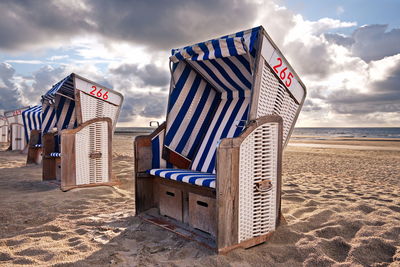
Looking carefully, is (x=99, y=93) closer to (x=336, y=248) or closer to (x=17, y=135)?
(x=336, y=248)

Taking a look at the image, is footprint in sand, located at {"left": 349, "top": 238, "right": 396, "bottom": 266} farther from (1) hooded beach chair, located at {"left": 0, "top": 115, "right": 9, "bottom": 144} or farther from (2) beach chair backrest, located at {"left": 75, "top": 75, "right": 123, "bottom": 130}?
(1) hooded beach chair, located at {"left": 0, "top": 115, "right": 9, "bottom": 144}

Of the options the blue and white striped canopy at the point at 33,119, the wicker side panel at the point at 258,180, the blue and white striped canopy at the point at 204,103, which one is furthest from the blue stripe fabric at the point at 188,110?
the blue and white striped canopy at the point at 33,119

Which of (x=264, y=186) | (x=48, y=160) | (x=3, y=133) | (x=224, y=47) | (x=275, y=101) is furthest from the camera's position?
(x=3, y=133)

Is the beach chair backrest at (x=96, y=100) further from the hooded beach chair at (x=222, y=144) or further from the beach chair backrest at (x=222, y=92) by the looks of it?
the beach chair backrest at (x=222, y=92)

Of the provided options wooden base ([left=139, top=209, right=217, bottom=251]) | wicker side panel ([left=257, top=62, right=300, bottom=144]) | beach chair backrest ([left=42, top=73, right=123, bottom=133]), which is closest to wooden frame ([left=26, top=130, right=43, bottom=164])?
beach chair backrest ([left=42, top=73, right=123, bottom=133])

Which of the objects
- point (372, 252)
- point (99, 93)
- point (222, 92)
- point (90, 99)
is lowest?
point (372, 252)

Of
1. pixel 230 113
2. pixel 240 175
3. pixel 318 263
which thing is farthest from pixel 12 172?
pixel 318 263

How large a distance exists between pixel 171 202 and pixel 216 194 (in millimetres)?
1160

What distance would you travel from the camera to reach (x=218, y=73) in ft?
12.5

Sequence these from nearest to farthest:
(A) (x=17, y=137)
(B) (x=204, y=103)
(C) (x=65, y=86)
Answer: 1. (B) (x=204, y=103)
2. (C) (x=65, y=86)
3. (A) (x=17, y=137)

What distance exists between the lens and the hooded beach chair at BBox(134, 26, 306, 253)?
2.65 meters

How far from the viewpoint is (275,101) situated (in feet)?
10.3

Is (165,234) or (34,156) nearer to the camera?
(165,234)

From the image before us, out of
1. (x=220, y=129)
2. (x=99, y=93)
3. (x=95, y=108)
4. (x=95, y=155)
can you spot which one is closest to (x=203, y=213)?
(x=220, y=129)
